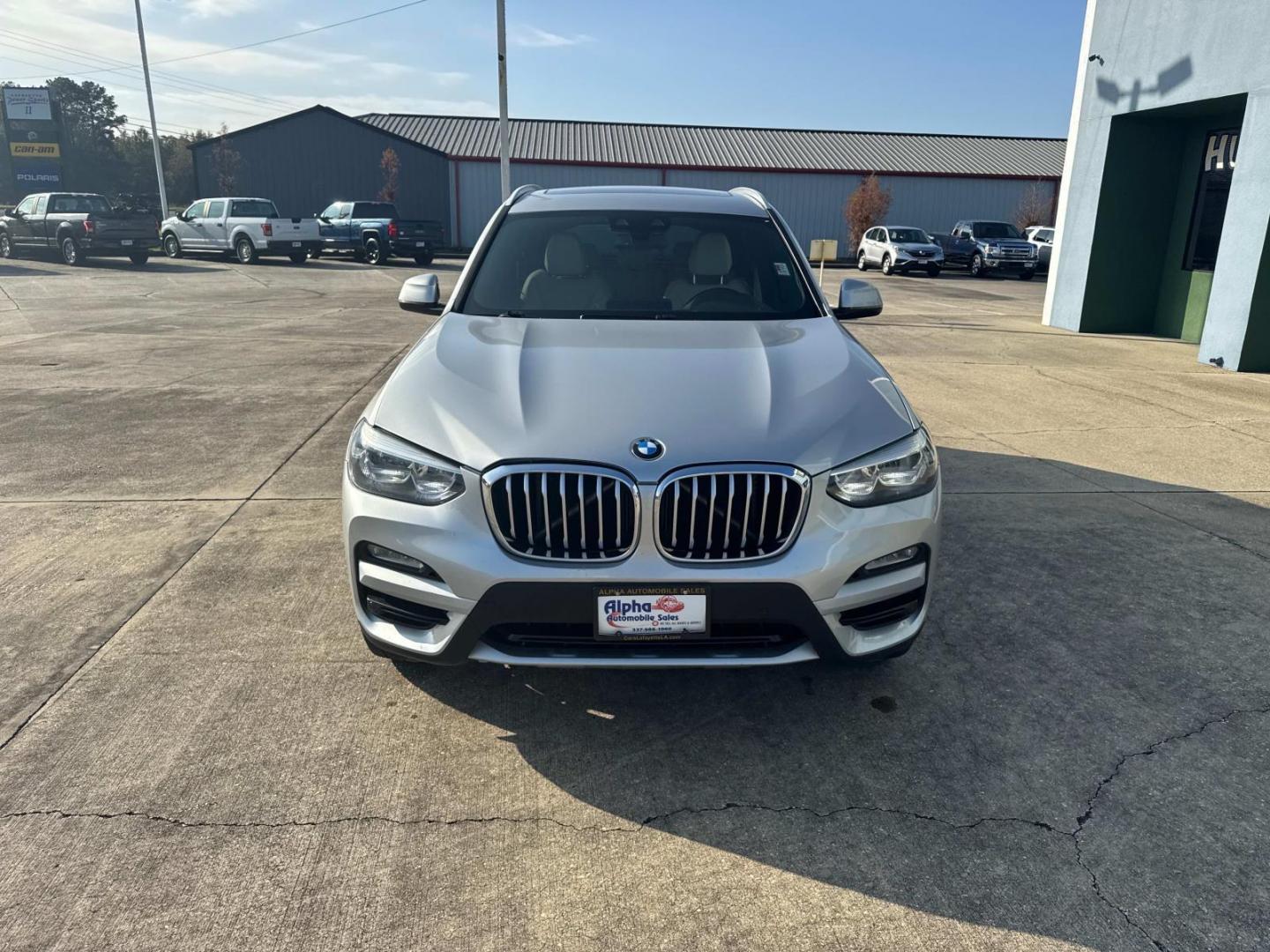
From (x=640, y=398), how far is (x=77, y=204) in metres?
29.9

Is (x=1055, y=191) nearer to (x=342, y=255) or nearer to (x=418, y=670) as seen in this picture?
(x=342, y=255)

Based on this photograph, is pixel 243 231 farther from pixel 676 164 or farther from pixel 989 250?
pixel 989 250

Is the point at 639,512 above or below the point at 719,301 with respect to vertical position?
below

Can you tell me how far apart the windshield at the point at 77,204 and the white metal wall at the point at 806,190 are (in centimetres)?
1718

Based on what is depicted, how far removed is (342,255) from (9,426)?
27.7 m

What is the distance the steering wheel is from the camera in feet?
13.8

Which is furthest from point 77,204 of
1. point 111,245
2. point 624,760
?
point 624,760

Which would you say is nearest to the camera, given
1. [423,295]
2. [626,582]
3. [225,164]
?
[626,582]

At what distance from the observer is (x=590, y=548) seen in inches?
109

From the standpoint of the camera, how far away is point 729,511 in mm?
2764

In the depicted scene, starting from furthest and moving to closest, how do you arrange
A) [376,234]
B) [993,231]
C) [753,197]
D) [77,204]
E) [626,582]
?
[993,231] → [376,234] → [77,204] → [753,197] → [626,582]

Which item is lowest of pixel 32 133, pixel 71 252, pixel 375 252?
pixel 71 252

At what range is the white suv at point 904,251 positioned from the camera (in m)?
30.4

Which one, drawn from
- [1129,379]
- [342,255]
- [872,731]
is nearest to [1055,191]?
[342,255]
